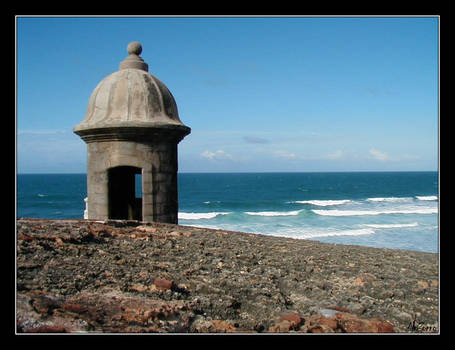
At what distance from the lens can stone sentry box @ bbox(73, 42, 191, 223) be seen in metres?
6.37

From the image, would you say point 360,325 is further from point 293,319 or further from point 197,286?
point 197,286

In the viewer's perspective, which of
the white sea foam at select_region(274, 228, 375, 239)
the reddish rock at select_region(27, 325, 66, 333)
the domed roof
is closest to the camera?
the reddish rock at select_region(27, 325, 66, 333)

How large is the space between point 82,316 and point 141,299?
0.49m

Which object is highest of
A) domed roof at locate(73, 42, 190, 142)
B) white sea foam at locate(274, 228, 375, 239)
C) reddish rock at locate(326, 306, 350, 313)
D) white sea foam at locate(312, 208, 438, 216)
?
domed roof at locate(73, 42, 190, 142)

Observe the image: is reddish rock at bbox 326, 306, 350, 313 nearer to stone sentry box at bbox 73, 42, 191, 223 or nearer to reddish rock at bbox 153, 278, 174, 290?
reddish rock at bbox 153, 278, 174, 290

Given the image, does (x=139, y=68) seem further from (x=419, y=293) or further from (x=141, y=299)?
(x=419, y=293)

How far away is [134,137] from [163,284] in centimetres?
370

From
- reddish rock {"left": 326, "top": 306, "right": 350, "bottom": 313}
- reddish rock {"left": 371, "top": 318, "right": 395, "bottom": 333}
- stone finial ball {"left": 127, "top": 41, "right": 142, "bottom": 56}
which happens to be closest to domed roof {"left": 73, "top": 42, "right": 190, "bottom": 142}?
stone finial ball {"left": 127, "top": 41, "right": 142, "bottom": 56}

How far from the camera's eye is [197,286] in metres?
3.21

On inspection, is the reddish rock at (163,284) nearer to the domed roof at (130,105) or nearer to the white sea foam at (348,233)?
the domed roof at (130,105)

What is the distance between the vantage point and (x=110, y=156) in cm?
648

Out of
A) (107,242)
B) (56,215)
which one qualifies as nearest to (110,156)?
→ (107,242)

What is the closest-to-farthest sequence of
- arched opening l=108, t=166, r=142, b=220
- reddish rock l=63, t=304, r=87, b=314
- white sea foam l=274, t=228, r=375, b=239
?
reddish rock l=63, t=304, r=87, b=314 → arched opening l=108, t=166, r=142, b=220 → white sea foam l=274, t=228, r=375, b=239

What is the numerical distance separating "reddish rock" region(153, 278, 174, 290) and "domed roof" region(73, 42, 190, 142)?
3570 millimetres
